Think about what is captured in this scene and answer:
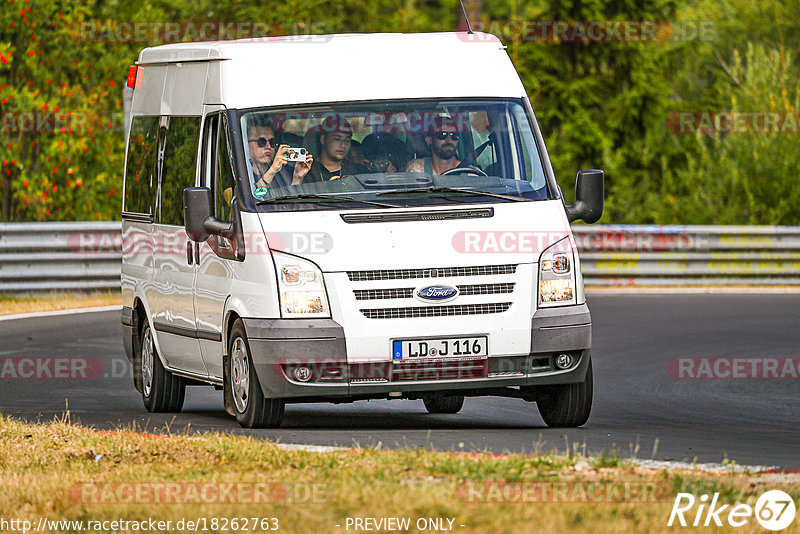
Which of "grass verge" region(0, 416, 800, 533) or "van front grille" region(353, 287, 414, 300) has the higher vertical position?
"van front grille" region(353, 287, 414, 300)

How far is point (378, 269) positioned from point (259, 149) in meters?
1.25

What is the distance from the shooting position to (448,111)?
11.1 meters

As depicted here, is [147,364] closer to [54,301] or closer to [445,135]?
[445,135]

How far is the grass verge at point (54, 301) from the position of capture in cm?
2092

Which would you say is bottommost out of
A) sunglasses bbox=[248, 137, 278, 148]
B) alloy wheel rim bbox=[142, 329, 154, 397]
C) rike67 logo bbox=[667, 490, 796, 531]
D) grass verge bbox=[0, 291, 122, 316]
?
grass verge bbox=[0, 291, 122, 316]

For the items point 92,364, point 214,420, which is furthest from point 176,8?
point 214,420

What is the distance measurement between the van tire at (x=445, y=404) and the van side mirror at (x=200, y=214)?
8.37 feet

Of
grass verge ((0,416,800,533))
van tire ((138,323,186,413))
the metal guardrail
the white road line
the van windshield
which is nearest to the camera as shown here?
grass verge ((0,416,800,533))

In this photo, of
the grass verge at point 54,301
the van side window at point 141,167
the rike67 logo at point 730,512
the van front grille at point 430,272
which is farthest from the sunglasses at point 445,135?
the grass verge at point 54,301

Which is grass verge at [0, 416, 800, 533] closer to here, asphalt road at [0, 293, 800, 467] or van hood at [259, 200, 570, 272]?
asphalt road at [0, 293, 800, 467]

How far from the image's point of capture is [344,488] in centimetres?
724

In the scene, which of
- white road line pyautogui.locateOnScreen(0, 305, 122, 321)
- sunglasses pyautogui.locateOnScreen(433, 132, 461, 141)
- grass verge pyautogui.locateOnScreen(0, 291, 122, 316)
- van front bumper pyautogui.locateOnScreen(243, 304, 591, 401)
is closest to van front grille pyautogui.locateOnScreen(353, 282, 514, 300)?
van front bumper pyautogui.locateOnScreen(243, 304, 591, 401)

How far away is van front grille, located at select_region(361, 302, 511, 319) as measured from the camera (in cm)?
1009

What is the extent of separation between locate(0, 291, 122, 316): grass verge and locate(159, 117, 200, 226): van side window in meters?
8.66
